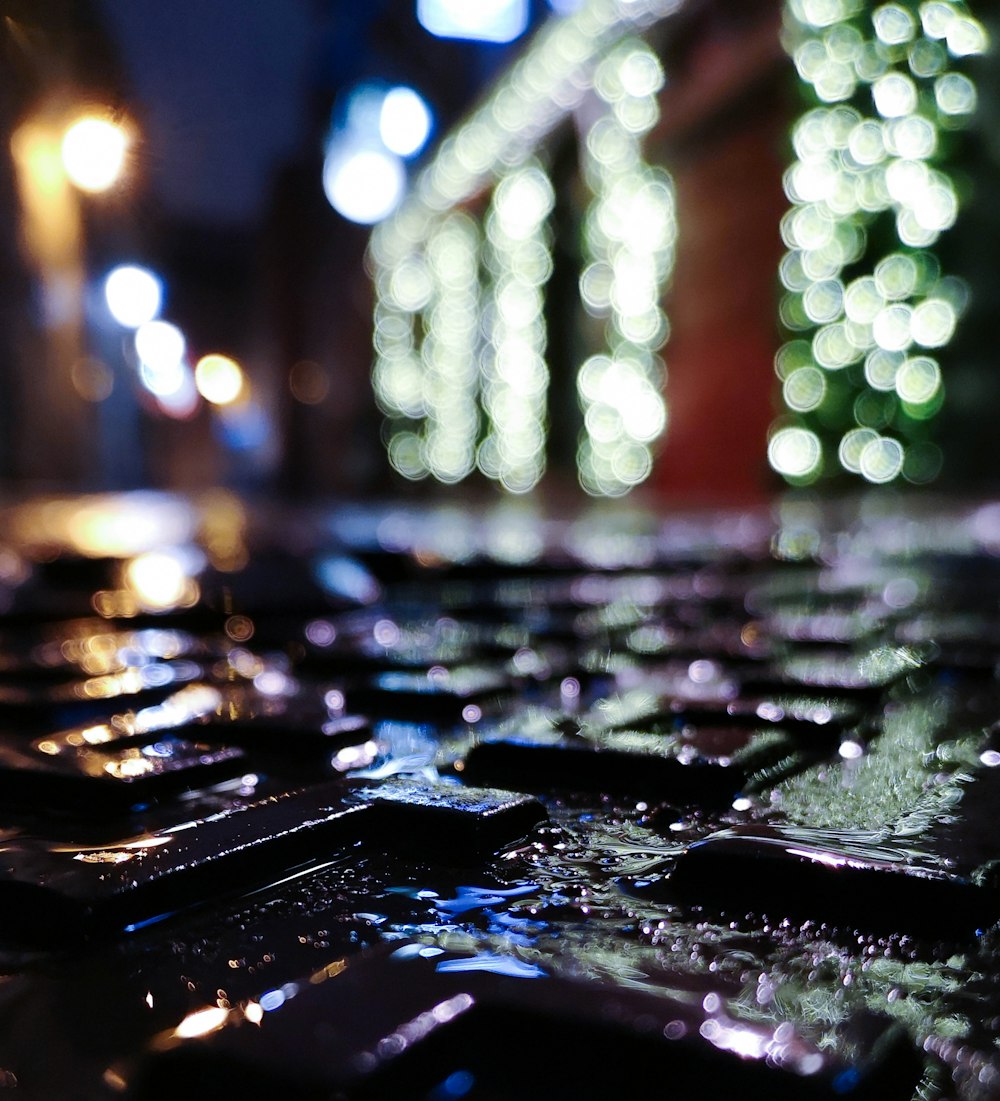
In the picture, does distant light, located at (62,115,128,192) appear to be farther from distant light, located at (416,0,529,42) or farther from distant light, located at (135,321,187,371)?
distant light, located at (135,321,187,371)

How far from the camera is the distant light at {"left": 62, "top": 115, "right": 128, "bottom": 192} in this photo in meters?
1.70

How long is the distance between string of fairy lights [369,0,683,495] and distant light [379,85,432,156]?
767cm

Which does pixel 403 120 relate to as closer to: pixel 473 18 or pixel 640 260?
pixel 473 18

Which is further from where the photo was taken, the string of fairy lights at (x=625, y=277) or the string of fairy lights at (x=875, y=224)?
the string of fairy lights at (x=625, y=277)

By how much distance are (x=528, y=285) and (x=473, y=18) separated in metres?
16.3

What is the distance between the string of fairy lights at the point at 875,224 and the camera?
34.2 ft

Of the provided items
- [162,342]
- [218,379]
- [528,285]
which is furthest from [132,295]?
[528,285]

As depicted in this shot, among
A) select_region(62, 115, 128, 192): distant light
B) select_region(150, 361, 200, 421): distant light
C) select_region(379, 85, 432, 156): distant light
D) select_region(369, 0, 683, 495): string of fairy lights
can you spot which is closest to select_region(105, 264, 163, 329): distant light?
select_region(150, 361, 200, 421): distant light

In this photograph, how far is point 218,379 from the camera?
3592mm

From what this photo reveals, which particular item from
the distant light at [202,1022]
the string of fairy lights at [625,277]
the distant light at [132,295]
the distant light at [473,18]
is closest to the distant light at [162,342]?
the distant light at [132,295]

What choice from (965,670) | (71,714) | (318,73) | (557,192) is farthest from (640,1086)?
(557,192)

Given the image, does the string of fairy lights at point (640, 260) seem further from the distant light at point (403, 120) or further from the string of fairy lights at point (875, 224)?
the distant light at point (403, 120)

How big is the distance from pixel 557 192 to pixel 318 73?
15.7 meters

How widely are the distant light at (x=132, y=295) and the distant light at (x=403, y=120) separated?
758mm
